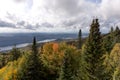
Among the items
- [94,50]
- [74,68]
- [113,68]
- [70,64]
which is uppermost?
[94,50]

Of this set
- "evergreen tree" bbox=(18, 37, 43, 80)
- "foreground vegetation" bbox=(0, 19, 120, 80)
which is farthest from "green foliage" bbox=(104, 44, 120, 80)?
"evergreen tree" bbox=(18, 37, 43, 80)

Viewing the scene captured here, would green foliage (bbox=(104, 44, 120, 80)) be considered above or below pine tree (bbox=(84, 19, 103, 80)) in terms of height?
below

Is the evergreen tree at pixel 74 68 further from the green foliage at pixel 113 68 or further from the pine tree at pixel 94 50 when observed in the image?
the green foliage at pixel 113 68

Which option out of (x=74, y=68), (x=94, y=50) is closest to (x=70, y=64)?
(x=74, y=68)

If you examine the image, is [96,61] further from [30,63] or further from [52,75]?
[52,75]

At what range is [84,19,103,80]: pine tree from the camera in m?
42.2

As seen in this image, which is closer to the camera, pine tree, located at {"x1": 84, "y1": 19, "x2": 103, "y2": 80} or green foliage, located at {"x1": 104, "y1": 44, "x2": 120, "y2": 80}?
pine tree, located at {"x1": 84, "y1": 19, "x2": 103, "y2": 80}

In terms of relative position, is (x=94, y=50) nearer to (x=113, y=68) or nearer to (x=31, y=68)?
(x=113, y=68)

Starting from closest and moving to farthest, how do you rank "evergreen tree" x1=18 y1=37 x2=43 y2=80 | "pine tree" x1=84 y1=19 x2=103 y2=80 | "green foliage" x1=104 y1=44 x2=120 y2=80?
"pine tree" x1=84 y1=19 x2=103 y2=80
"green foliage" x1=104 y1=44 x2=120 y2=80
"evergreen tree" x1=18 y1=37 x2=43 y2=80

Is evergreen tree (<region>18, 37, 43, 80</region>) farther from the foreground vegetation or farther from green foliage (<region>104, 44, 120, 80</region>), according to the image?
green foliage (<region>104, 44, 120, 80</region>)

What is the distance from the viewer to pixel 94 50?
140 feet

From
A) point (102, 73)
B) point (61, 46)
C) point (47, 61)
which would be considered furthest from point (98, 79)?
point (61, 46)

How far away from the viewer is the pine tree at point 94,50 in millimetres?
42219

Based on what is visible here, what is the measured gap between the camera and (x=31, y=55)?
238 ft
